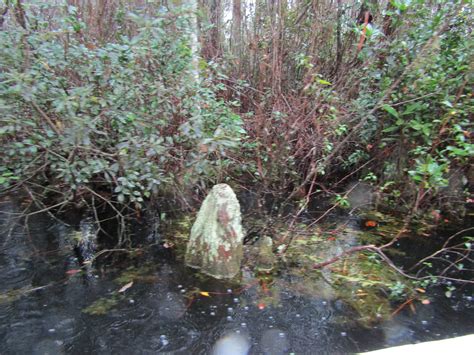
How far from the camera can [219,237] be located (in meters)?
3.50

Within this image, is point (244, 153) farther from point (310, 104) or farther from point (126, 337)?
point (126, 337)

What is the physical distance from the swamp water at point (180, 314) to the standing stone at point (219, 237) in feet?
0.47

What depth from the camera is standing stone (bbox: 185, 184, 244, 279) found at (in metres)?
3.50

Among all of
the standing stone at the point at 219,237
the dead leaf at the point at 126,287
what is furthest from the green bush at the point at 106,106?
the dead leaf at the point at 126,287

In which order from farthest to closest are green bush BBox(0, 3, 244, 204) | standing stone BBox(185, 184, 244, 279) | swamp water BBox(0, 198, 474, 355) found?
standing stone BBox(185, 184, 244, 279) → green bush BBox(0, 3, 244, 204) → swamp water BBox(0, 198, 474, 355)

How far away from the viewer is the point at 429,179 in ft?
12.8

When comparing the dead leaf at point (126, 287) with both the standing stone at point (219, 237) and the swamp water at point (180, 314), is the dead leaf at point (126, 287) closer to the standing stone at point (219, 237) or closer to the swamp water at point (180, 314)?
the swamp water at point (180, 314)

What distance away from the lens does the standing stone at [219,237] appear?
11.5 ft

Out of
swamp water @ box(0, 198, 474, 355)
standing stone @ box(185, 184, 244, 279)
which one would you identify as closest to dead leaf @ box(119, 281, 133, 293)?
swamp water @ box(0, 198, 474, 355)

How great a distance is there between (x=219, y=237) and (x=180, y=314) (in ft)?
2.58

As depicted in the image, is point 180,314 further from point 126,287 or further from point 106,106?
point 106,106

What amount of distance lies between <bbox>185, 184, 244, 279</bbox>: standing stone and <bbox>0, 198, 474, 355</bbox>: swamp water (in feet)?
0.47

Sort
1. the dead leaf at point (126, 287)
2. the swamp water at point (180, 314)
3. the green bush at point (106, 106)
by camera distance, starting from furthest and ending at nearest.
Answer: the dead leaf at point (126, 287), the green bush at point (106, 106), the swamp water at point (180, 314)

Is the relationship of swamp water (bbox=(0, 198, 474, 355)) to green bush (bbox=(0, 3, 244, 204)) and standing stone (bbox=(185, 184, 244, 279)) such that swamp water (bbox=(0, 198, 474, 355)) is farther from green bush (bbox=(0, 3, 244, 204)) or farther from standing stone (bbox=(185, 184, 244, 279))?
green bush (bbox=(0, 3, 244, 204))
